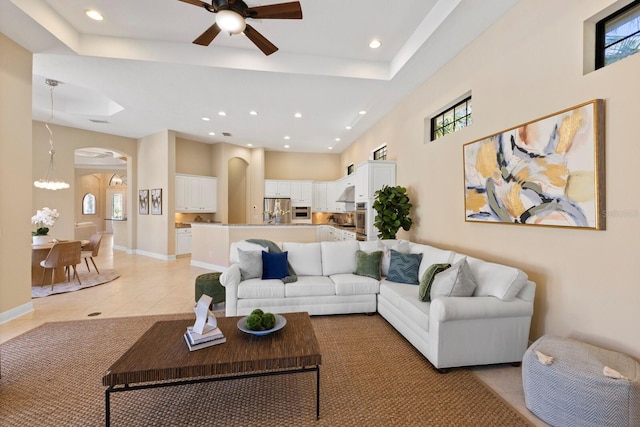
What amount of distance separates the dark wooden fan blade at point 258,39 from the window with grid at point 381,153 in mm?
3780

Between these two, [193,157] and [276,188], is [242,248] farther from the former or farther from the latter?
[193,157]

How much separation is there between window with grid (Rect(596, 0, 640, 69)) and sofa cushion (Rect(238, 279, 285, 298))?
359 centimetres

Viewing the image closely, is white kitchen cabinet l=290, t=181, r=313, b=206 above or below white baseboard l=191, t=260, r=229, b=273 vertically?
above

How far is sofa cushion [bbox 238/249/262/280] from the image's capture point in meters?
3.58

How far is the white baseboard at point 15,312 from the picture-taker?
11.2 feet

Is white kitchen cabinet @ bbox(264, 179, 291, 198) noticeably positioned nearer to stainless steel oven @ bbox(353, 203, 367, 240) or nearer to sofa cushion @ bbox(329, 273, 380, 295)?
stainless steel oven @ bbox(353, 203, 367, 240)

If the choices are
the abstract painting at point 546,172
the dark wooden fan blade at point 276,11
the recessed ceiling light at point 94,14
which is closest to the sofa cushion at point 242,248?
the dark wooden fan blade at point 276,11

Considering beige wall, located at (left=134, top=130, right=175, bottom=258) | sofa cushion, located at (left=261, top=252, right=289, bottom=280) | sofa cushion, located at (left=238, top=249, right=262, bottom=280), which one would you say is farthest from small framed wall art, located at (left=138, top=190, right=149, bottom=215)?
sofa cushion, located at (left=261, top=252, right=289, bottom=280)

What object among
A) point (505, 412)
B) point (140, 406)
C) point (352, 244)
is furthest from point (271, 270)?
point (505, 412)

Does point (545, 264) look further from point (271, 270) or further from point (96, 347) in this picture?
point (96, 347)

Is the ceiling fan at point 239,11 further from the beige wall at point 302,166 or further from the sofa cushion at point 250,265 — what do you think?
the beige wall at point 302,166

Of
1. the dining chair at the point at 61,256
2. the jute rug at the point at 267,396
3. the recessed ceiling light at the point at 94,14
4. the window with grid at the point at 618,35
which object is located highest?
the recessed ceiling light at the point at 94,14

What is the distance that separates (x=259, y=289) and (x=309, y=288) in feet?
1.98

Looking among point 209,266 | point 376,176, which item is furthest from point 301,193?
point 376,176
